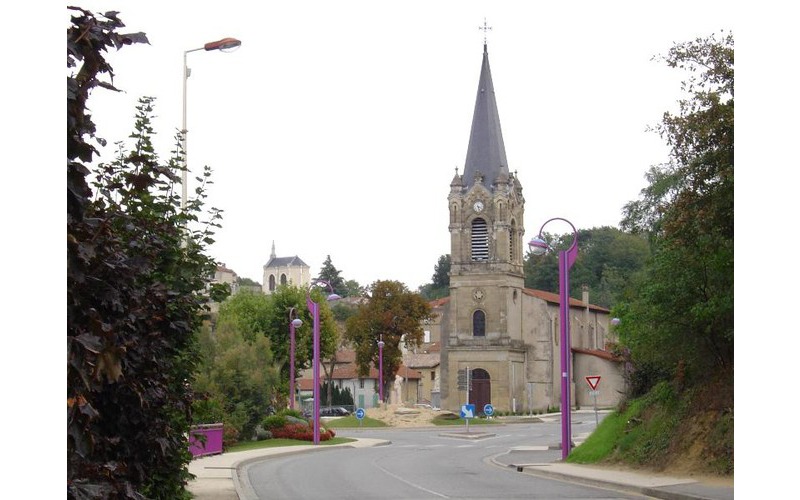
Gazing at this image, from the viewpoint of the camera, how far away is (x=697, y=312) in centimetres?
2252

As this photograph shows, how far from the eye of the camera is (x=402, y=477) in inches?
1054

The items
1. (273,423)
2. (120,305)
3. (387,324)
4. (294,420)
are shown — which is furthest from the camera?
(387,324)

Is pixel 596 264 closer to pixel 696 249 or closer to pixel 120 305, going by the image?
pixel 696 249

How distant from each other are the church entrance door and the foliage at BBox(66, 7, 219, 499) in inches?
2910

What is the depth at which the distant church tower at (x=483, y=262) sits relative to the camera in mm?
88500

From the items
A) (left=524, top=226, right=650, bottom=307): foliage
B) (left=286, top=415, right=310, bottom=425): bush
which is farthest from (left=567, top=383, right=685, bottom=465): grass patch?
(left=524, top=226, right=650, bottom=307): foliage

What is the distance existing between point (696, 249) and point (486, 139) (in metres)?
66.6

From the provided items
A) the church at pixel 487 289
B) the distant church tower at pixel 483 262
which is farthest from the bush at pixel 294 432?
the distant church tower at pixel 483 262

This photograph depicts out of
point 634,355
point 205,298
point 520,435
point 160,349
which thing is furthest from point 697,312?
point 520,435

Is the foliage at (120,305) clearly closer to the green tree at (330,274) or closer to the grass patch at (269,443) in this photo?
the grass patch at (269,443)

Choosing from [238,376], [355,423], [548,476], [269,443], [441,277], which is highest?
[441,277]

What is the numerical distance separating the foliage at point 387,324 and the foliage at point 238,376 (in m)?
42.5

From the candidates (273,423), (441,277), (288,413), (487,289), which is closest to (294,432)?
(273,423)

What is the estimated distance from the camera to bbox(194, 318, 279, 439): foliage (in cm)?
3934
